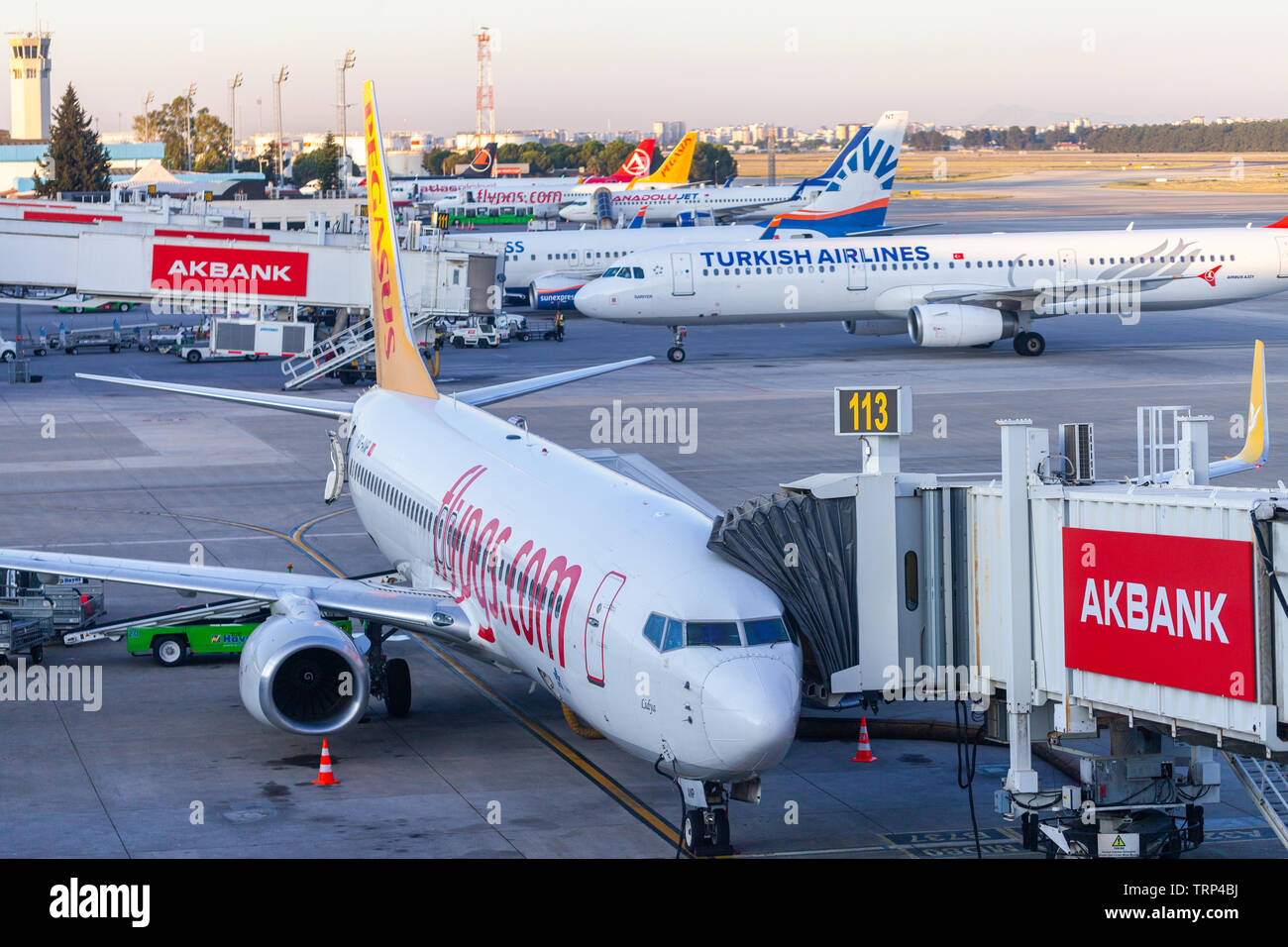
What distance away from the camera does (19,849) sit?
18.3 meters

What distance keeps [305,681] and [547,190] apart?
5560 inches

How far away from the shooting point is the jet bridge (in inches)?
562

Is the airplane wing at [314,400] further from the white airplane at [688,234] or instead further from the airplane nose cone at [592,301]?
the white airplane at [688,234]

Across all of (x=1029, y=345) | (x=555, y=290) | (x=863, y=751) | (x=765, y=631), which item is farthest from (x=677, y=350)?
(x=765, y=631)

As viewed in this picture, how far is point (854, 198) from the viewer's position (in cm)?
9175

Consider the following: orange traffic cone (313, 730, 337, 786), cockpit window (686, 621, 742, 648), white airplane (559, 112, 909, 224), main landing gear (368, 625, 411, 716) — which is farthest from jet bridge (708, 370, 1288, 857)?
white airplane (559, 112, 909, 224)

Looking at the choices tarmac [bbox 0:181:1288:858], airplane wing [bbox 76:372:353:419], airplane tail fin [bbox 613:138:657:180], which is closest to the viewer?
tarmac [bbox 0:181:1288:858]

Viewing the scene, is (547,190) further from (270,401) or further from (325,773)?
(325,773)

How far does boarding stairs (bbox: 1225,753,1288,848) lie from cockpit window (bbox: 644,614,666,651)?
227 inches

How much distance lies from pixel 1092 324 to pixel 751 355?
1964cm

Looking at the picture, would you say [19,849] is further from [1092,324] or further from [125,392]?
[1092,324]

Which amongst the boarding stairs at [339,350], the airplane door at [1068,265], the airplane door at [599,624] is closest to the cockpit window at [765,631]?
the airplane door at [599,624]

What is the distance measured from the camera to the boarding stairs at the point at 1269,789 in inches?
609

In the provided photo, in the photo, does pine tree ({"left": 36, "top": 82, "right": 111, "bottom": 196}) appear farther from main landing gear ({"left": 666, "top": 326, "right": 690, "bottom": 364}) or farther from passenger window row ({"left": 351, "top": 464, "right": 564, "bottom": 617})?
passenger window row ({"left": 351, "top": 464, "right": 564, "bottom": 617})
